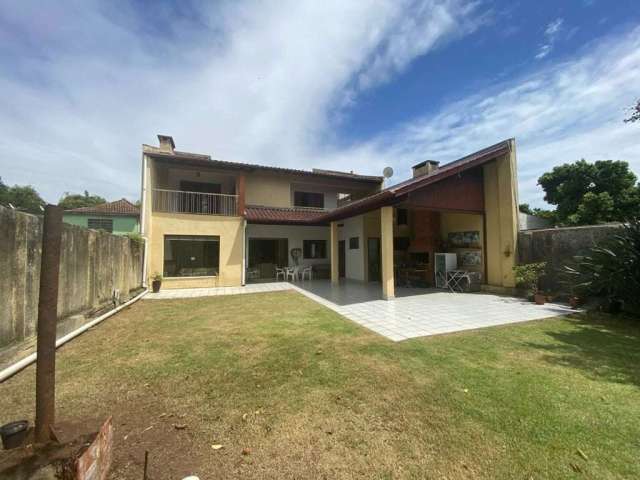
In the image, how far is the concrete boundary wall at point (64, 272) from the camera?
3.63 m

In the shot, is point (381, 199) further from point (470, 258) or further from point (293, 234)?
point (293, 234)

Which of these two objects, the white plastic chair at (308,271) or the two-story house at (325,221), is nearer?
the two-story house at (325,221)

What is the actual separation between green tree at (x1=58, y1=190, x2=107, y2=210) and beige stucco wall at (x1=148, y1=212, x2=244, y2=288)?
41097mm

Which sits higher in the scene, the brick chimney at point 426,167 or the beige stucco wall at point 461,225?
the brick chimney at point 426,167

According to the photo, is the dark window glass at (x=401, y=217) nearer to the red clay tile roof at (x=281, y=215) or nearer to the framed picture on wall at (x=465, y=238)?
the framed picture on wall at (x=465, y=238)

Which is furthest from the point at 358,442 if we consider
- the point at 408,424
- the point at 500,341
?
the point at 500,341

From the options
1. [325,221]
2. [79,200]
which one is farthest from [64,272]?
[79,200]

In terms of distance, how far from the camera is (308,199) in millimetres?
16328

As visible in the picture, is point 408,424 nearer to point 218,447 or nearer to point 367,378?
point 367,378

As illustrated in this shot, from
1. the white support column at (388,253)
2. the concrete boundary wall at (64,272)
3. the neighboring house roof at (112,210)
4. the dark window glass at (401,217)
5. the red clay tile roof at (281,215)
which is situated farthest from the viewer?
the neighboring house roof at (112,210)

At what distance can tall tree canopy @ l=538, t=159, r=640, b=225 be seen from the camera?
17.4 m

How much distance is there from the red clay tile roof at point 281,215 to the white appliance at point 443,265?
237 inches

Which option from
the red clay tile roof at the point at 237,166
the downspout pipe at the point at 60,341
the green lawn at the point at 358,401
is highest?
the red clay tile roof at the point at 237,166

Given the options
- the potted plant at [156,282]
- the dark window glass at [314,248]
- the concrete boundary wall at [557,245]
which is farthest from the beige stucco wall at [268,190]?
the concrete boundary wall at [557,245]
